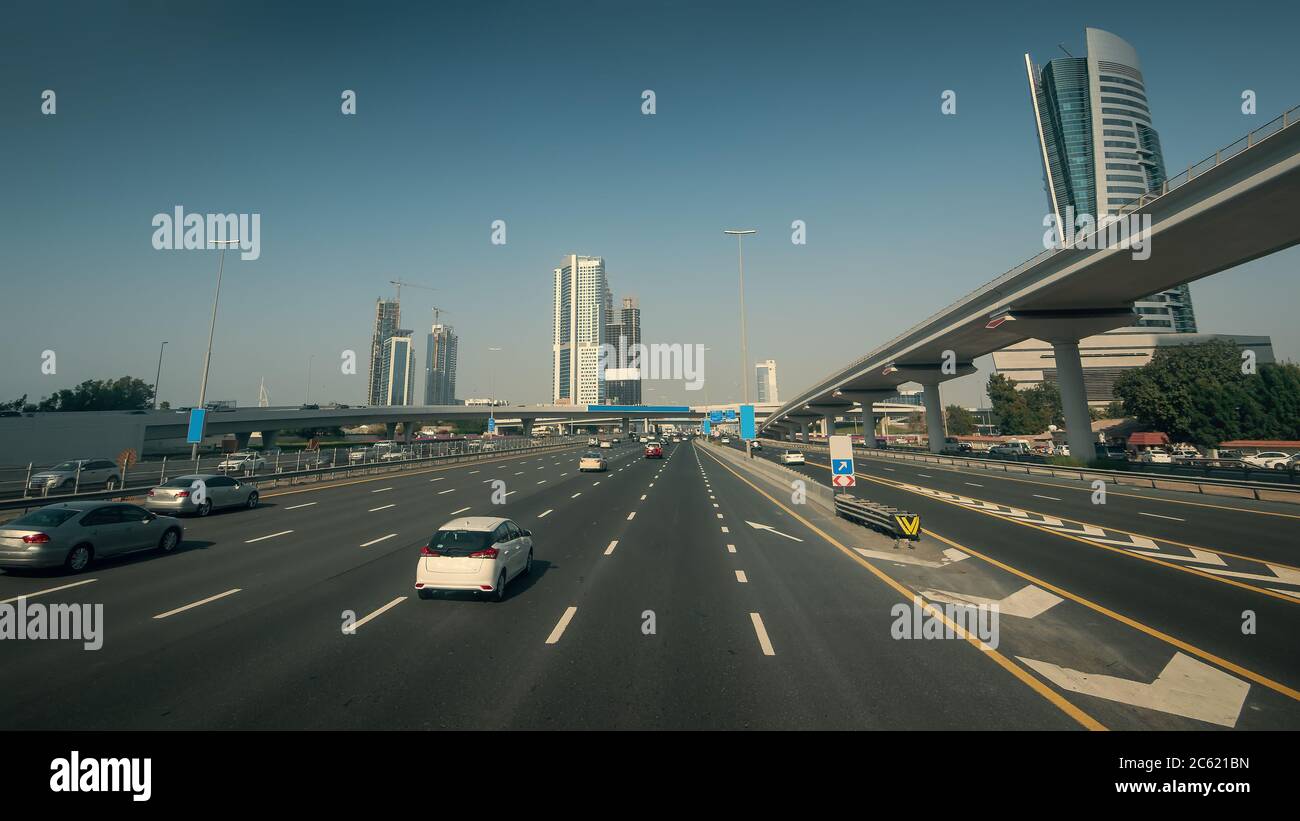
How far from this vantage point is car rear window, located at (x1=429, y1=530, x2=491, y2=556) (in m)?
10.8

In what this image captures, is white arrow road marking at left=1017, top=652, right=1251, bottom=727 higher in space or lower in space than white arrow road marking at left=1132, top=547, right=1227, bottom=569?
higher

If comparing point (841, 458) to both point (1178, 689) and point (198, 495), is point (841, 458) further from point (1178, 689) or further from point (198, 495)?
point (198, 495)

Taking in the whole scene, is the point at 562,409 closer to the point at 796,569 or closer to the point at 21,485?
the point at 21,485

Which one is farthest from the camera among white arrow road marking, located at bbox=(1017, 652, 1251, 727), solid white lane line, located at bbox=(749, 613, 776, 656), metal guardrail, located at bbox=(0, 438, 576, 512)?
metal guardrail, located at bbox=(0, 438, 576, 512)

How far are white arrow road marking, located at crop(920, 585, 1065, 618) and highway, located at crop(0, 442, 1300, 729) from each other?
328 millimetres

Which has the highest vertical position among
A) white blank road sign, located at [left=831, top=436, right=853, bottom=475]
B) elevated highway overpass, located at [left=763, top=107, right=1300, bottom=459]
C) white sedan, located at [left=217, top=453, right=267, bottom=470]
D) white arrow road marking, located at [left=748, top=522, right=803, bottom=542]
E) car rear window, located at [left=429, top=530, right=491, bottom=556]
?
elevated highway overpass, located at [left=763, top=107, right=1300, bottom=459]

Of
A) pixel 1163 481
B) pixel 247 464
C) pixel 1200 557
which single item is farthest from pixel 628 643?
pixel 1163 481

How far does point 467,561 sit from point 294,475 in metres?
30.5

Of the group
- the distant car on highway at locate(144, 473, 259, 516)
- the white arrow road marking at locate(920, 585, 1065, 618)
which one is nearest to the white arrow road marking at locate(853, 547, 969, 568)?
the white arrow road marking at locate(920, 585, 1065, 618)

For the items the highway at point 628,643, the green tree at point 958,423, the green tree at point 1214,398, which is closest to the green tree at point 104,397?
the highway at point 628,643

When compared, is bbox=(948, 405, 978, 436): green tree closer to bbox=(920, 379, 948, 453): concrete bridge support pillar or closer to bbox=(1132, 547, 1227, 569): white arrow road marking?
bbox=(920, 379, 948, 453): concrete bridge support pillar

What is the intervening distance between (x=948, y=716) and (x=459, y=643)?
7.16 meters
